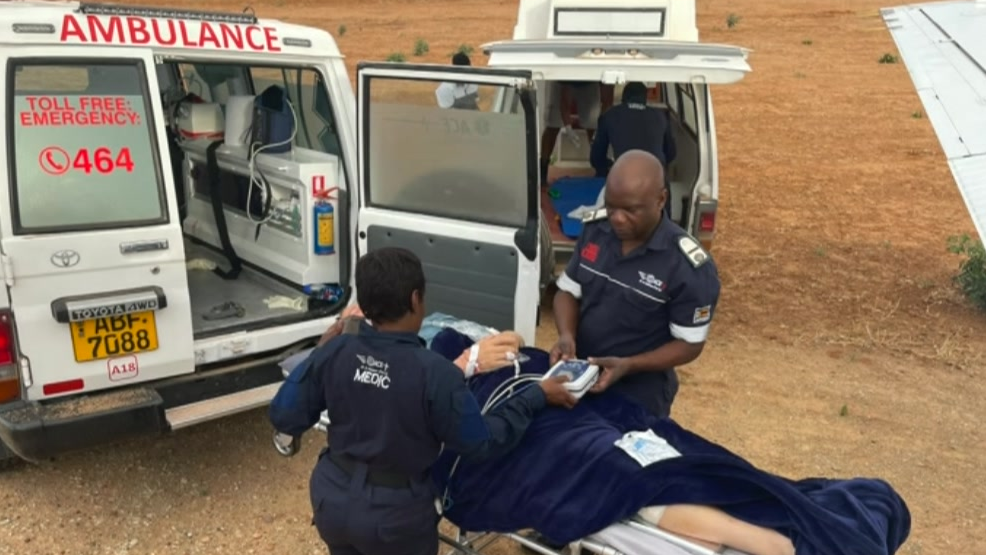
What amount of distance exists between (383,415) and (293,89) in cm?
324

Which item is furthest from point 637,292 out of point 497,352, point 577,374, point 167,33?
point 167,33

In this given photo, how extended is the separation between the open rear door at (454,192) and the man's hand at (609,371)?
3.02ft

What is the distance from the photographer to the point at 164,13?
153 inches

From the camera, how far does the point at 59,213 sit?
11.7 feet

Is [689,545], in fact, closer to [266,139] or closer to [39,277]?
[39,277]

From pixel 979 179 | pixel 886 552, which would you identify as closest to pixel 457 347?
pixel 886 552

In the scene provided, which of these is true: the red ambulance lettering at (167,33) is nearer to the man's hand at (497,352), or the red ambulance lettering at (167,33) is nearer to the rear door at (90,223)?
the rear door at (90,223)

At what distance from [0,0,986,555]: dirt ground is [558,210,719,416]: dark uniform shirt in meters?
1.19

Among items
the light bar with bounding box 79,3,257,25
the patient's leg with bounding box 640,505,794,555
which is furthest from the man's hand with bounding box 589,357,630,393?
the light bar with bounding box 79,3,257,25

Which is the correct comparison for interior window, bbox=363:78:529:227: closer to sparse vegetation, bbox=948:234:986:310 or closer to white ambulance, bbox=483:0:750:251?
white ambulance, bbox=483:0:750:251

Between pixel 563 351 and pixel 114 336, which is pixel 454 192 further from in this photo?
pixel 114 336

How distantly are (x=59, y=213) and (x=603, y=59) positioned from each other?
3288mm

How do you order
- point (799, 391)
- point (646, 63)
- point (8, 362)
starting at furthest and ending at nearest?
point (799, 391) → point (646, 63) → point (8, 362)

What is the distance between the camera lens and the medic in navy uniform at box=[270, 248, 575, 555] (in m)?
2.34
